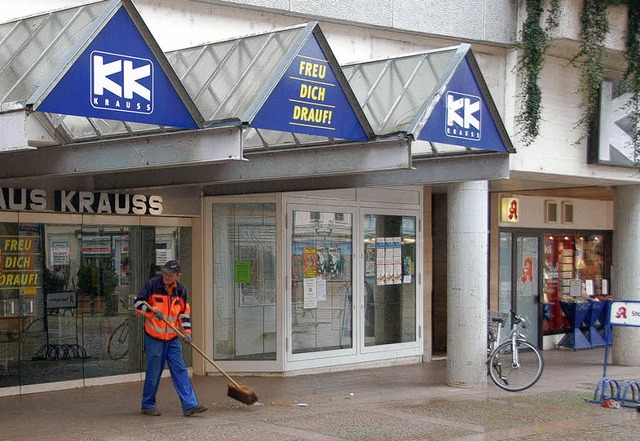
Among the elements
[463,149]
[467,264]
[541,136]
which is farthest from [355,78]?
[541,136]

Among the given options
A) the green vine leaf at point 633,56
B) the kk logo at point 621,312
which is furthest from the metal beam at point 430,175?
the green vine leaf at point 633,56

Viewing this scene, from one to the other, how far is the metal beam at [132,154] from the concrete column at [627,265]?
909 centimetres

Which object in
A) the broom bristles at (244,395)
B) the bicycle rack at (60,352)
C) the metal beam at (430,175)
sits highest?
the metal beam at (430,175)

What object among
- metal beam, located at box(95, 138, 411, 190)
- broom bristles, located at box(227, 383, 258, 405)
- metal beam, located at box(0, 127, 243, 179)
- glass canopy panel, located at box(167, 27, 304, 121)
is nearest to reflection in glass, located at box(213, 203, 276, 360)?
metal beam, located at box(95, 138, 411, 190)

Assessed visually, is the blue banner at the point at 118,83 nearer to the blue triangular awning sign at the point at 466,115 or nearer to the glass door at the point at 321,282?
the blue triangular awning sign at the point at 466,115

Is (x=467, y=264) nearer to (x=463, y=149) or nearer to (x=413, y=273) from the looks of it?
(x=463, y=149)

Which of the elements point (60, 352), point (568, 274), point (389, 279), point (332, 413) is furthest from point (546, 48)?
point (60, 352)

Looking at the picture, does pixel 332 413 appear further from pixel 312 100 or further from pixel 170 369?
pixel 312 100

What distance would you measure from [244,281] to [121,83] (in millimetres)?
5951

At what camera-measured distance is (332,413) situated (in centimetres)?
1062

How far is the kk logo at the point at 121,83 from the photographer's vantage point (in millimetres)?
7677

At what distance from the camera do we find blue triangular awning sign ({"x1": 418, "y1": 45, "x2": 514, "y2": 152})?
10.0 metres

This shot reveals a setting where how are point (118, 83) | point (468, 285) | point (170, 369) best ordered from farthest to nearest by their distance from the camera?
1. point (468, 285)
2. point (170, 369)
3. point (118, 83)

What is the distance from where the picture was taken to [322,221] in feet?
45.6
